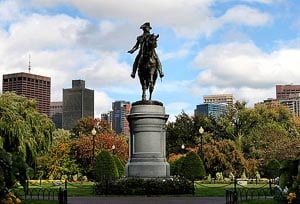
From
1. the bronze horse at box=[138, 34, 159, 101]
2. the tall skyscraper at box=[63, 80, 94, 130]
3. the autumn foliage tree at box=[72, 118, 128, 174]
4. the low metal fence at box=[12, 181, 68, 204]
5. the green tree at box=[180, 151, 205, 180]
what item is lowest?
the low metal fence at box=[12, 181, 68, 204]

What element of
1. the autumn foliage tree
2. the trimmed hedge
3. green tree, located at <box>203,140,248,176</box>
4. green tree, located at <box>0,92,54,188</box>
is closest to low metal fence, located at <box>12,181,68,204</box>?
green tree, located at <box>0,92,54,188</box>

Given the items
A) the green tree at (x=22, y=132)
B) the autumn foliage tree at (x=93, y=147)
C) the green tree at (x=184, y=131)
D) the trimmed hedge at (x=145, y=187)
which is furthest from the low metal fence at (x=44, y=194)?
the green tree at (x=184, y=131)

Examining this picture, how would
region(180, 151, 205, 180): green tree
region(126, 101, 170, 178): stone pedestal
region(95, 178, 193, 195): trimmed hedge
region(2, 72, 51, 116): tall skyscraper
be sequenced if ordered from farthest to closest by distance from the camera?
region(2, 72, 51, 116): tall skyscraper
region(180, 151, 205, 180): green tree
region(126, 101, 170, 178): stone pedestal
region(95, 178, 193, 195): trimmed hedge

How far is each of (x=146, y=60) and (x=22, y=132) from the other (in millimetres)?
14165

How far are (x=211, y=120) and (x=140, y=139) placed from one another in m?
56.3

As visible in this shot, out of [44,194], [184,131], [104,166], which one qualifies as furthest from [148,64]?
[184,131]

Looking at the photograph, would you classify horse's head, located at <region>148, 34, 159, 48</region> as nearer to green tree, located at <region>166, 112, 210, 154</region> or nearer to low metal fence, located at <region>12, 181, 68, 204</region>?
low metal fence, located at <region>12, 181, 68, 204</region>

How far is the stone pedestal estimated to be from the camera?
28.7 meters

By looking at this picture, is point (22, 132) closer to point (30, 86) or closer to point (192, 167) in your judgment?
point (192, 167)

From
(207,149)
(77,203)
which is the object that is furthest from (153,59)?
(207,149)

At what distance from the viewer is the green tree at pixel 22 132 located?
1419 inches

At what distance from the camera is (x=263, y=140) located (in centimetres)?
7500

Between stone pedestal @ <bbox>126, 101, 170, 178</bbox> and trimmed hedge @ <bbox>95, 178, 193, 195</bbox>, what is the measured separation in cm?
156

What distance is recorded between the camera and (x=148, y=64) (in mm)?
29906
